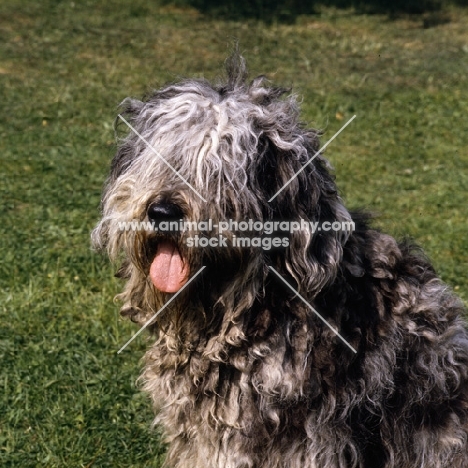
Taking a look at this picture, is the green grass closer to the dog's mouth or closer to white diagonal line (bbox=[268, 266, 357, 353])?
white diagonal line (bbox=[268, 266, 357, 353])

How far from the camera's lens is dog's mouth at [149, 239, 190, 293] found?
306 centimetres

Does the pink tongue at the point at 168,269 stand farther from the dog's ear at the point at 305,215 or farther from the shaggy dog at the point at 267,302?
the dog's ear at the point at 305,215

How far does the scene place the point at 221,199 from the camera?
3.06 m

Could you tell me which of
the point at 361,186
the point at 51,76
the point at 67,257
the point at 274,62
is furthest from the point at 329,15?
the point at 67,257

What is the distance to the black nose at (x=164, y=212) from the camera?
9.59ft

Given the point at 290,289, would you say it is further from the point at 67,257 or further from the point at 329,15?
the point at 329,15

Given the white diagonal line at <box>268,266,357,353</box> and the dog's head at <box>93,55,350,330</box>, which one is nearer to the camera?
the dog's head at <box>93,55,350,330</box>

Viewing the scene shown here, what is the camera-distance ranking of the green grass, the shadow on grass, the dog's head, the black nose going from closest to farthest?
the black nose → the dog's head → the green grass → the shadow on grass

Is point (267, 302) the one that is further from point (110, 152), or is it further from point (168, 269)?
point (110, 152)

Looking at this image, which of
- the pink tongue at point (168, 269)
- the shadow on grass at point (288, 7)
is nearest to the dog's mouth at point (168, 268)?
the pink tongue at point (168, 269)

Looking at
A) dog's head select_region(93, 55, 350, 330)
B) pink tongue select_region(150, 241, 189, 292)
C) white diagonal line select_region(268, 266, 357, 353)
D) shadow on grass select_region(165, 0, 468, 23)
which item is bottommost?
shadow on grass select_region(165, 0, 468, 23)

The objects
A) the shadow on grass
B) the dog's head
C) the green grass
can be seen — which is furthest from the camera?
the shadow on grass

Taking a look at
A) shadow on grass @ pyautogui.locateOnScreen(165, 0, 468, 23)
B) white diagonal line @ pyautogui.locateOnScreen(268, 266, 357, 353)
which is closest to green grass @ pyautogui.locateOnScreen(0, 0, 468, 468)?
shadow on grass @ pyautogui.locateOnScreen(165, 0, 468, 23)

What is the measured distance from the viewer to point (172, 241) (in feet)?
9.98
